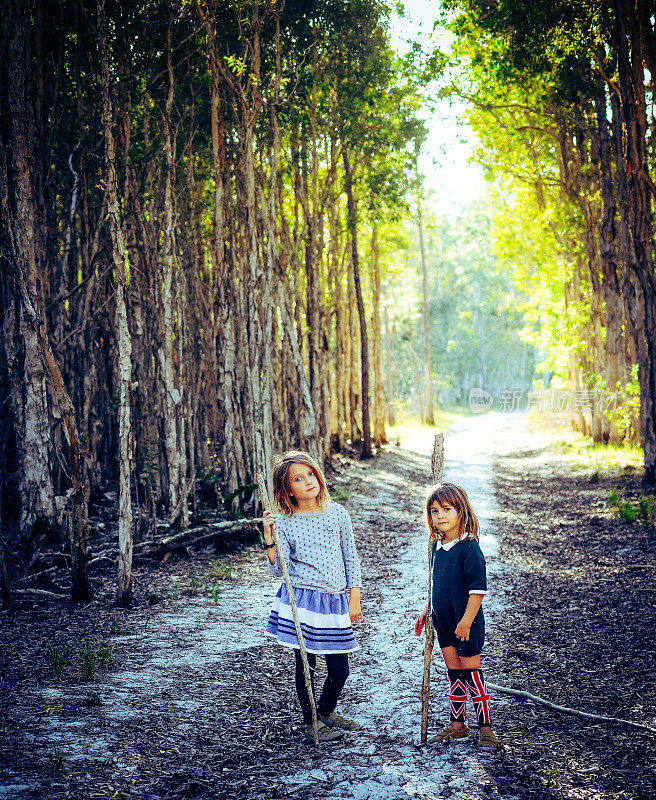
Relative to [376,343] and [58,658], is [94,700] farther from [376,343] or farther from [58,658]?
[376,343]

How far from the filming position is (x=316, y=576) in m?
3.89

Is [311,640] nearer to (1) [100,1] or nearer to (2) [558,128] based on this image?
(1) [100,1]

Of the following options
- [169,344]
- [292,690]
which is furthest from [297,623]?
[169,344]

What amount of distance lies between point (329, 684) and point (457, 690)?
2.27ft

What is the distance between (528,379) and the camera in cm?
7344

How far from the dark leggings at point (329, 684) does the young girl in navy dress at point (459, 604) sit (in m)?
0.46

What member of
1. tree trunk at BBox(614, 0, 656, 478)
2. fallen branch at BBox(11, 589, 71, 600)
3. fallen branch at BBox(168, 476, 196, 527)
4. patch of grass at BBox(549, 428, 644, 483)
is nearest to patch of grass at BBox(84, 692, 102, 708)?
fallen branch at BBox(11, 589, 71, 600)

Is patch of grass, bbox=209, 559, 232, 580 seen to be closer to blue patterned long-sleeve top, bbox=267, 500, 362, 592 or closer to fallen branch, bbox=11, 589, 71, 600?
fallen branch, bbox=11, 589, 71, 600

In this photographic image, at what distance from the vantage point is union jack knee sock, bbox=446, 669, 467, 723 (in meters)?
3.73

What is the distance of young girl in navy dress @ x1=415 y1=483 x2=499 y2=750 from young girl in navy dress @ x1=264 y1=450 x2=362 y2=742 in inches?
17.7

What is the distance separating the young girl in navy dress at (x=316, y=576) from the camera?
3.84 metres

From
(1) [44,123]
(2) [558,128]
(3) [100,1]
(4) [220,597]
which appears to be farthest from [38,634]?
(2) [558,128]

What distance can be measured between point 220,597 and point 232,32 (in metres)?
8.45

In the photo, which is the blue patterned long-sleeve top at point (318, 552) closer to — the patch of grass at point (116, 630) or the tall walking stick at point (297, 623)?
the tall walking stick at point (297, 623)
